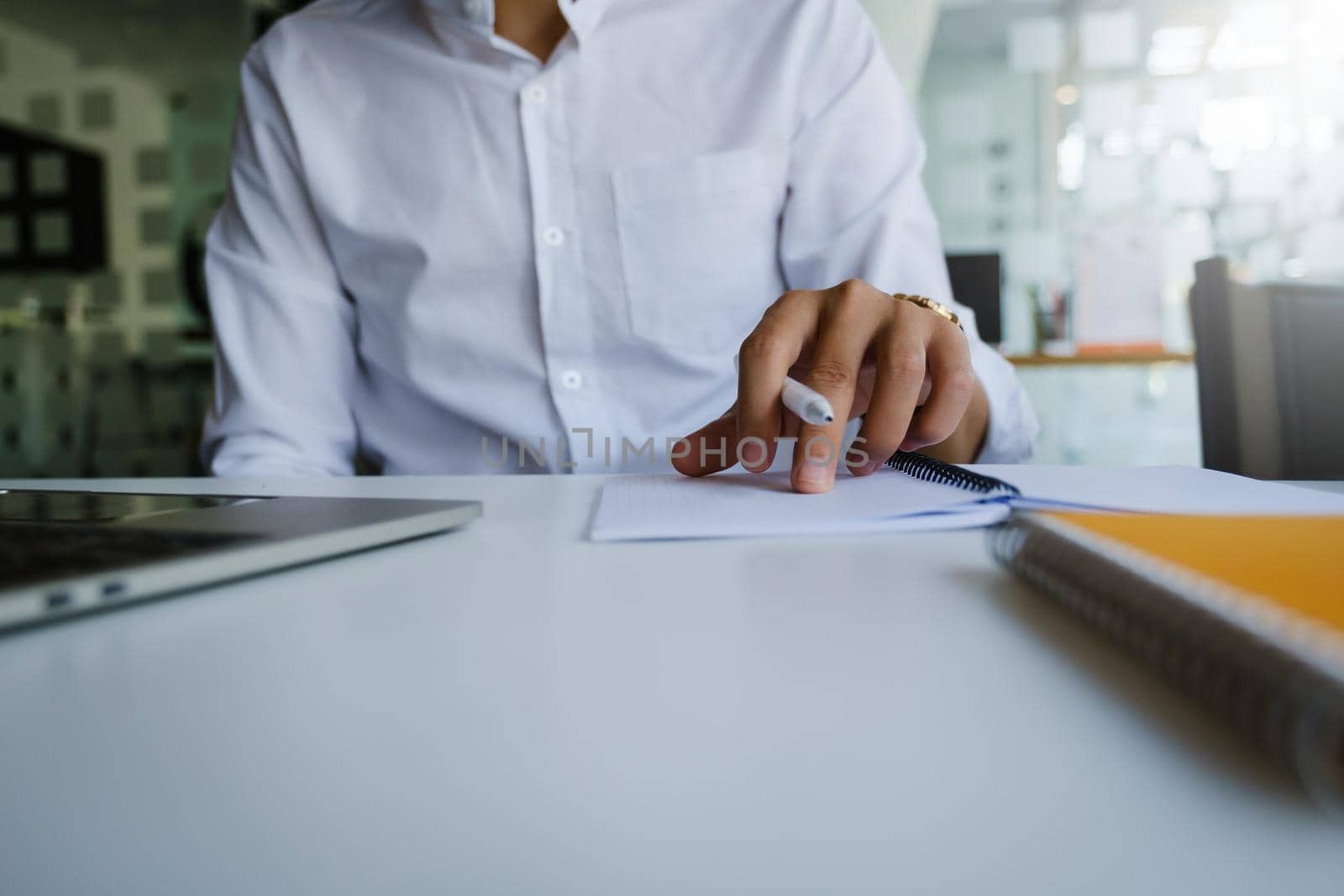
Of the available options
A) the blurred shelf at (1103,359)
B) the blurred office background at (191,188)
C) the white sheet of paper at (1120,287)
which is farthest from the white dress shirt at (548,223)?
the blurred office background at (191,188)

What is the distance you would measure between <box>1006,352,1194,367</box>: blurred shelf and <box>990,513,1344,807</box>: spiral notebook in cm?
257

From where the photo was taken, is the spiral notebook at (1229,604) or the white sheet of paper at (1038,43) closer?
the spiral notebook at (1229,604)

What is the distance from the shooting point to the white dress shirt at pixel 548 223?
82 centimetres

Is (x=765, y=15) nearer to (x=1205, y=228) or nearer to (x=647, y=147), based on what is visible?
(x=647, y=147)

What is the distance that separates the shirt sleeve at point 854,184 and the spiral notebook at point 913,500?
39 cm

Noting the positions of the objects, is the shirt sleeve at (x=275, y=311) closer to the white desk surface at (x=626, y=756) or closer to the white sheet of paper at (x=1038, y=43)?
the white desk surface at (x=626, y=756)

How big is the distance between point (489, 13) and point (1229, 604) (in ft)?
2.72

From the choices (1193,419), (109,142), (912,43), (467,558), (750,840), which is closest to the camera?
(750,840)

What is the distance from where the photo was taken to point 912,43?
3803 mm

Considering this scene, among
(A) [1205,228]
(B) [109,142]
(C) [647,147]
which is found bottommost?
(C) [647,147]

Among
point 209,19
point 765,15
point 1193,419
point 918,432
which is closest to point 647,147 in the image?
point 765,15

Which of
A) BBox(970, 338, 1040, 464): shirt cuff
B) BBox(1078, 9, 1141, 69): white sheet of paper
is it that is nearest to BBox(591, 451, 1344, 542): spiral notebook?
BBox(970, 338, 1040, 464): shirt cuff

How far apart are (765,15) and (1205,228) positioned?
3.39 m

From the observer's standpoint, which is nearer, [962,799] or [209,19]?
[962,799]
